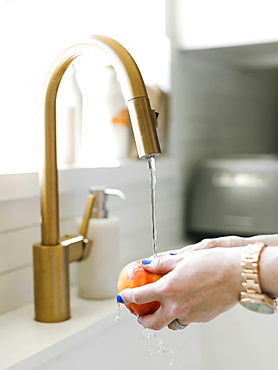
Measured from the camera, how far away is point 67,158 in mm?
1270

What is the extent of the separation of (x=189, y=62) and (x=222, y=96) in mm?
331

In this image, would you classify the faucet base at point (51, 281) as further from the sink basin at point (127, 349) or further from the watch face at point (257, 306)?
the watch face at point (257, 306)

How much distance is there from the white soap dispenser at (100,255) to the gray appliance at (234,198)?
1.77 ft

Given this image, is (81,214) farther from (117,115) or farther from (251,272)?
(251,272)

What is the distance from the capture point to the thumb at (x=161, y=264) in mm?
801

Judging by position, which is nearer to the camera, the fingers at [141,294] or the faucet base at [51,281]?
the fingers at [141,294]

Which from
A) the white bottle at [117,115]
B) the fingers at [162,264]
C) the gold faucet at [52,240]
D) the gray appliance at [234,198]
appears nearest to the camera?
the fingers at [162,264]

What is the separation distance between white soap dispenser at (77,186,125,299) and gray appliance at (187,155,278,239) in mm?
538

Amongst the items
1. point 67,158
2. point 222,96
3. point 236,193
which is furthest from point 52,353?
point 222,96

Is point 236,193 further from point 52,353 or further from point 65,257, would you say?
point 52,353

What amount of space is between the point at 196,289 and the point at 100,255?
41 centimetres

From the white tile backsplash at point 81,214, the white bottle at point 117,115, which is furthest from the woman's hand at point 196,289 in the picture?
the white bottle at point 117,115

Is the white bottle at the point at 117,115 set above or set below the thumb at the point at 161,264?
above

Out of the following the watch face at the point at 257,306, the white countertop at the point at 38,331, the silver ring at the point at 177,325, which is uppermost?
the watch face at the point at 257,306
